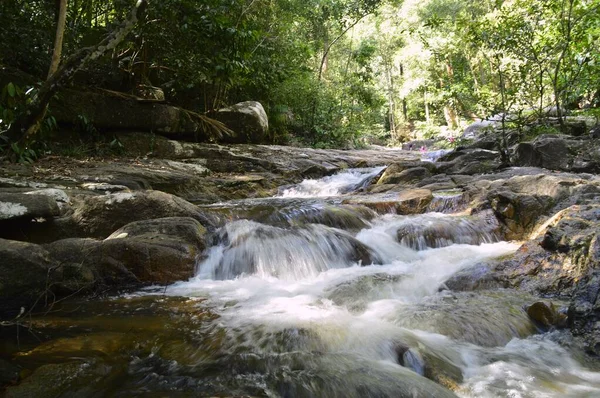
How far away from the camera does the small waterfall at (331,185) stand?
31.1 feet

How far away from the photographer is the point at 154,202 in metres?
5.43

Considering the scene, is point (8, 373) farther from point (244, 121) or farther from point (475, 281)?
point (244, 121)

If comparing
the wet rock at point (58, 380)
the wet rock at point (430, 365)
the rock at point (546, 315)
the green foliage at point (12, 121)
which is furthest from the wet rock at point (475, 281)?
the green foliage at point (12, 121)

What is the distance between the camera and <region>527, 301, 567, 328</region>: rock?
304cm

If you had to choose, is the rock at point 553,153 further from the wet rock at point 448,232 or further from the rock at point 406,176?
the wet rock at point 448,232

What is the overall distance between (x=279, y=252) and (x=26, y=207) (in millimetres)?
2968

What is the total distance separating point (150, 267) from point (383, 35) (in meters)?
29.2

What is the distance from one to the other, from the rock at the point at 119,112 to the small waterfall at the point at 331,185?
11.6ft

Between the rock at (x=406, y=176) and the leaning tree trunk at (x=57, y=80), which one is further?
the rock at (x=406, y=176)

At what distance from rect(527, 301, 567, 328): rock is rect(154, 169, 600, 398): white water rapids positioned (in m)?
0.08

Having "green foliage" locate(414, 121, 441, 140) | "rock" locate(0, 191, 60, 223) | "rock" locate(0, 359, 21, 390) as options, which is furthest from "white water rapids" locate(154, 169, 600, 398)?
"green foliage" locate(414, 121, 441, 140)

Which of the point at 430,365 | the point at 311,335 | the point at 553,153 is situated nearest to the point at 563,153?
the point at 553,153

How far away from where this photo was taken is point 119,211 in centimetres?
520

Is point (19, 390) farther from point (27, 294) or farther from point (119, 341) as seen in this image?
point (27, 294)
